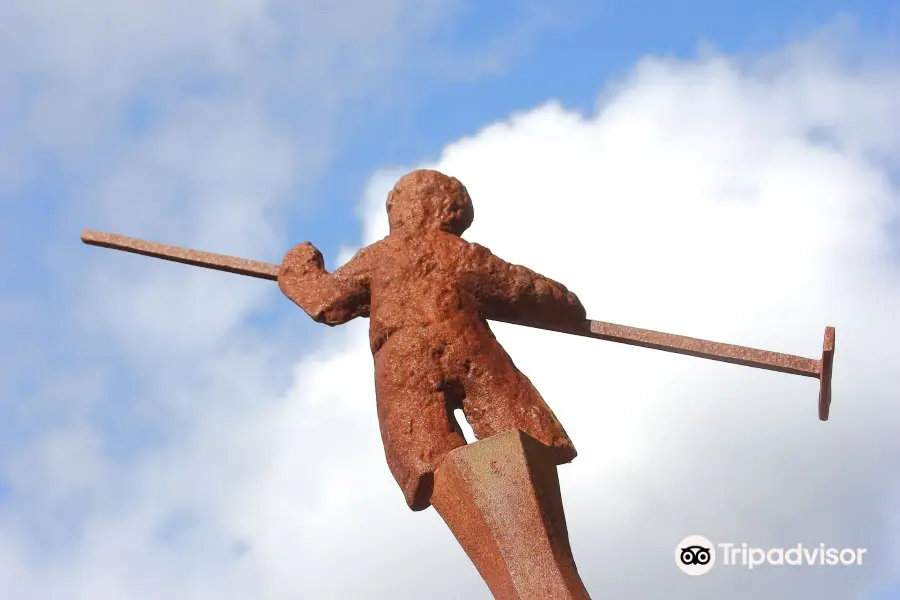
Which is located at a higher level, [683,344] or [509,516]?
[683,344]

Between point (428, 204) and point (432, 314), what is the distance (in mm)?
675

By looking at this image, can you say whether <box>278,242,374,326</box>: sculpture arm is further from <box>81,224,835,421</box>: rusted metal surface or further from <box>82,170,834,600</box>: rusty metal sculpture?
<box>81,224,835,421</box>: rusted metal surface

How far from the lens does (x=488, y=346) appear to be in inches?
221

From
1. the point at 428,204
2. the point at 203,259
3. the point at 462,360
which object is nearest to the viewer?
the point at 462,360

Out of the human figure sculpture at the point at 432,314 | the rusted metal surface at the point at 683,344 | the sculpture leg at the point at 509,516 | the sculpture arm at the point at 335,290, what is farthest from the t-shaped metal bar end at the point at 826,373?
the sculpture arm at the point at 335,290

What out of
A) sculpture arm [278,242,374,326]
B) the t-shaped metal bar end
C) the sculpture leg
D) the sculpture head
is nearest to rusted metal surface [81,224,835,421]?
the t-shaped metal bar end

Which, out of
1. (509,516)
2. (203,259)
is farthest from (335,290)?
(509,516)

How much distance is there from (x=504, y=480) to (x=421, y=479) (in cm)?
36

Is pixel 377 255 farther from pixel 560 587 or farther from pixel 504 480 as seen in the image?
pixel 560 587

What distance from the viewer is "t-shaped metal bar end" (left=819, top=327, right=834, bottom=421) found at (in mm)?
5734

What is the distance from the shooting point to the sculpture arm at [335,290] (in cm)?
593

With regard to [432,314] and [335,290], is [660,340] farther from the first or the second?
[335,290]

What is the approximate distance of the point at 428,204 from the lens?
240 inches

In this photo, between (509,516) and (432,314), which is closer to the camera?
(509,516)
